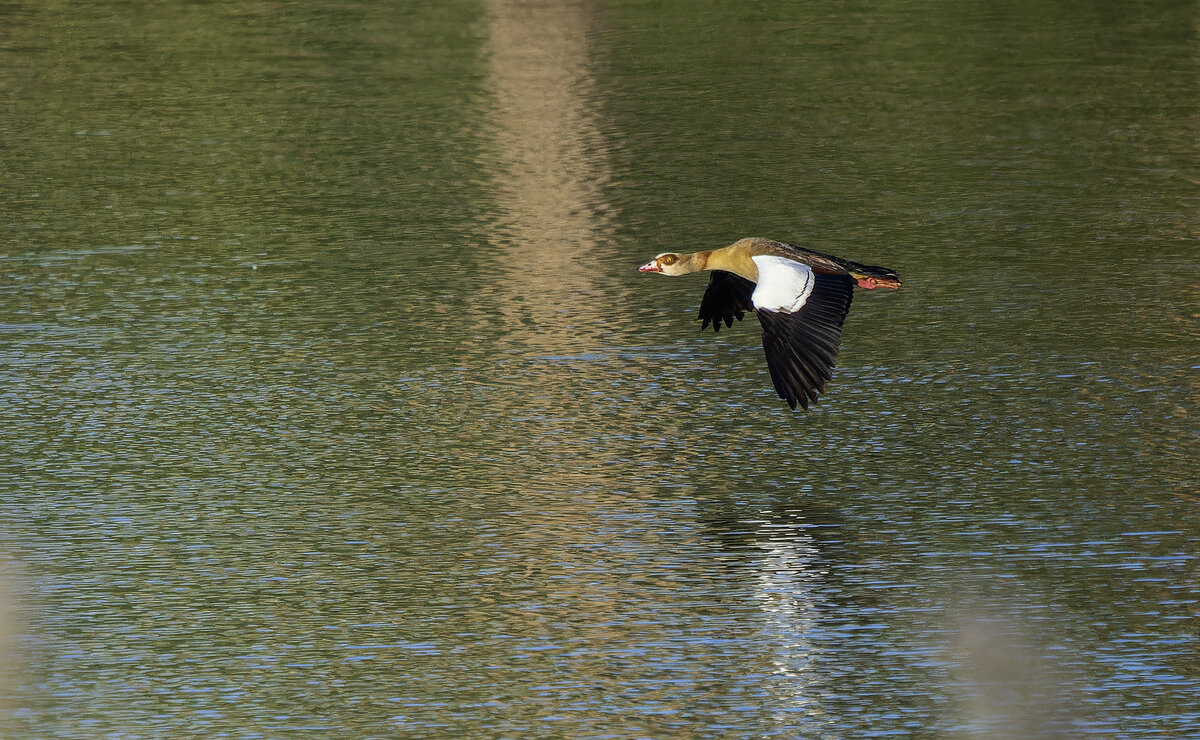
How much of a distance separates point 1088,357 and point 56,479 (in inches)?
225

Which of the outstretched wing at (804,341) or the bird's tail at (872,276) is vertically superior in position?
the bird's tail at (872,276)

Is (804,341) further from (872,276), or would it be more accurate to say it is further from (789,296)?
(872,276)

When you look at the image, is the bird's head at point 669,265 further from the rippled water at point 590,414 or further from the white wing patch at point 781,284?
the white wing patch at point 781,284

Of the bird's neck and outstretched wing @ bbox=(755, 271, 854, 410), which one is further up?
the bird's neck

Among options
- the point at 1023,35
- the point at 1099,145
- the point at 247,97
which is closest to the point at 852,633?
the point at 1099,145

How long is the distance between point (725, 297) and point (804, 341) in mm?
1664

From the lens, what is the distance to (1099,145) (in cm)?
1842

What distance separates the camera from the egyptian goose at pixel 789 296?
33.8 ft

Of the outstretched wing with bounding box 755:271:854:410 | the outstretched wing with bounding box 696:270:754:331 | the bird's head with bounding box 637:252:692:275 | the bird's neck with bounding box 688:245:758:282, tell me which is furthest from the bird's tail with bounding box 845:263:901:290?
the bird's head with bounding box 637:252:692:275

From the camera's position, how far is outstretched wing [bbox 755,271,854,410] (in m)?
10.2

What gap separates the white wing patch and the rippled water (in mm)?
755

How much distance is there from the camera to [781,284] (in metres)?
10.9

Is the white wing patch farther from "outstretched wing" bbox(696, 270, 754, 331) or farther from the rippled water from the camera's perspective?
the rippled water

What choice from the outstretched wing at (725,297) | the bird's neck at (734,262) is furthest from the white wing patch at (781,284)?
the outstretched wing at (725,297)
